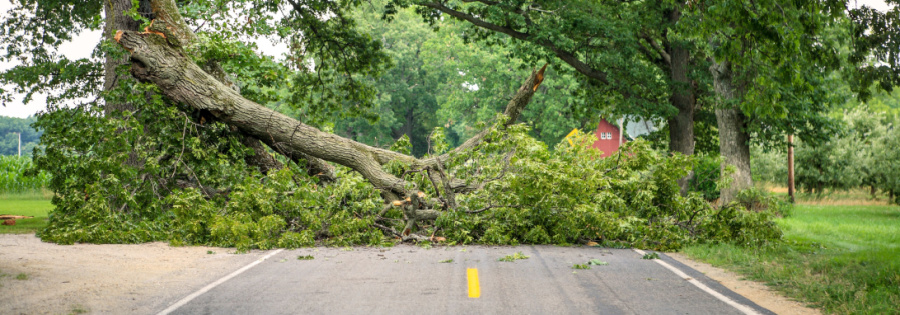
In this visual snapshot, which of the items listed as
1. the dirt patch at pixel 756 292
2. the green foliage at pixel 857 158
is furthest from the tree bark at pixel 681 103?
the dirt patch at pixel 756 292

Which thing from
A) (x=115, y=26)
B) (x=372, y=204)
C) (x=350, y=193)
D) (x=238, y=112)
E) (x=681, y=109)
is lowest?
(x=372, y=204)

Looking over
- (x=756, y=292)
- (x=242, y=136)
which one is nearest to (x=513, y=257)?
(x=756, y=292)

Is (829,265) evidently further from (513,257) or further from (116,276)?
(116,276)

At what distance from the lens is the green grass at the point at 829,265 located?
6531 millimetres

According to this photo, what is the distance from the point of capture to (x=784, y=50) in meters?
8.05

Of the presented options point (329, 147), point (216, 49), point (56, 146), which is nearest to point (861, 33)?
point (329, 147)

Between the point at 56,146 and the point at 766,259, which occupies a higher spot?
the point at 56,146

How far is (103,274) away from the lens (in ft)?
25.9

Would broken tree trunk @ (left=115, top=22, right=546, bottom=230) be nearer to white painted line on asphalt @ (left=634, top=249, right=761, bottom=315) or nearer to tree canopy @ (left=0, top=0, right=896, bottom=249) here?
tree canopy @ (left=0, top=0, right=896, bottom=249)

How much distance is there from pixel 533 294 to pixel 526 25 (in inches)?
592

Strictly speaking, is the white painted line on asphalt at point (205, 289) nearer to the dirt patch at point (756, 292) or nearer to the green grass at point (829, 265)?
the dirt patch at point (756, 292)

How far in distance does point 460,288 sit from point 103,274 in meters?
4.21

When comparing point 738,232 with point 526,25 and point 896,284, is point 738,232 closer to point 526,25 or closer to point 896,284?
point 896,284

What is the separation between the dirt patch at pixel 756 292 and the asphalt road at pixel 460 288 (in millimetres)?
160
